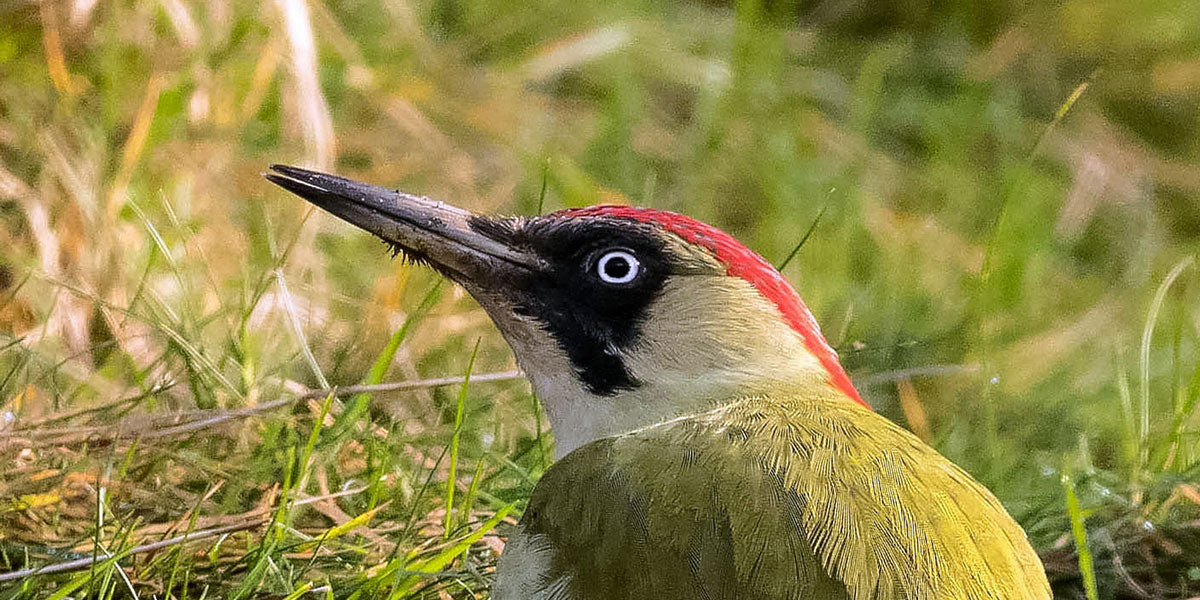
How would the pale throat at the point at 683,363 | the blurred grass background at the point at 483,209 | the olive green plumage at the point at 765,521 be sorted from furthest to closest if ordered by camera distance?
the blurred grass background at the point at 483,209 → the pale throat at the point at 683,363 → the olive green plumage at the point at 765,521

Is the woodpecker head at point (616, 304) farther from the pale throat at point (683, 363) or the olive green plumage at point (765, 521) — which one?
the olive green plumage at point (765, 521)

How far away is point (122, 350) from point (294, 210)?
A: 1.19m

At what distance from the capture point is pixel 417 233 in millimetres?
2248

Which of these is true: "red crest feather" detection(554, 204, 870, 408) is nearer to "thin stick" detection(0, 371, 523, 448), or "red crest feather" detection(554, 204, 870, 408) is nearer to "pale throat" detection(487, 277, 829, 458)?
"pale throat" detection(487, 277, 829, 458)

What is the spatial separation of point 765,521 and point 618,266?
59 cm

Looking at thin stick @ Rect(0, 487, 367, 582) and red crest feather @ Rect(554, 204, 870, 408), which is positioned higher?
red crest feather @ Rect(554, 204, 870, 408)

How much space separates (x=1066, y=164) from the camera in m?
5.27

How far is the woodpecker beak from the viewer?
2236 millimetres

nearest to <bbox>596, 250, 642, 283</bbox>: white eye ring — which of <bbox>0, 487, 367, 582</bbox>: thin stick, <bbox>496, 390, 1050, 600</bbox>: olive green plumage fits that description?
<bbox>496, 390, 1050, 600</bbox>: olive green plumage

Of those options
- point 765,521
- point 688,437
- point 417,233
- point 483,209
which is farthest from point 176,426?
point 483,209

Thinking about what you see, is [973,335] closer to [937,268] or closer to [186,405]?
[937,268]

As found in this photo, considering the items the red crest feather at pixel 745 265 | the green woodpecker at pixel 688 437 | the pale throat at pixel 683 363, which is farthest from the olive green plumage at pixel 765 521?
the red crest feather at pixel 745 265

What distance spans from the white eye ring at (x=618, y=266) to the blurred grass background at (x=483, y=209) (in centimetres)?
31

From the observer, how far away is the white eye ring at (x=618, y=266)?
7.16 ft
